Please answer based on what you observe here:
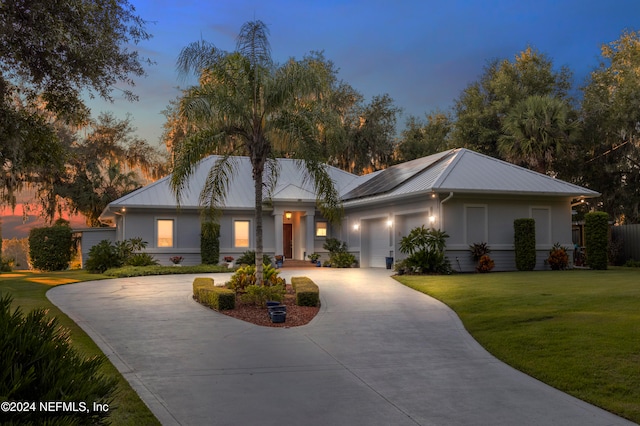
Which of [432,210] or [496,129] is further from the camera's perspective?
[496,129]

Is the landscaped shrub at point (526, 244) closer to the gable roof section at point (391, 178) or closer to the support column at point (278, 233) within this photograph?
the gable roof section at point (391, 178)

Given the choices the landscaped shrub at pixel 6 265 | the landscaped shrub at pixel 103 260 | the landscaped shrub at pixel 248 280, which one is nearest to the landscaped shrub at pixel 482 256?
the landscaped shrub at pixel 248 280

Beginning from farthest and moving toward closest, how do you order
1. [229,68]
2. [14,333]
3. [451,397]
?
[229,68], [451,397], [14,333]

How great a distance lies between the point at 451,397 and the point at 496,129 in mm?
29624

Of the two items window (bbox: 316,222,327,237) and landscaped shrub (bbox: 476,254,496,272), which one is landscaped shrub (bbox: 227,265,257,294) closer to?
landscaped shrub (bbox: 476,254,496,272)

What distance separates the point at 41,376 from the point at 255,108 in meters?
10.5

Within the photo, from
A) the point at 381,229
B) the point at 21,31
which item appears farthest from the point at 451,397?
the point at 381,229

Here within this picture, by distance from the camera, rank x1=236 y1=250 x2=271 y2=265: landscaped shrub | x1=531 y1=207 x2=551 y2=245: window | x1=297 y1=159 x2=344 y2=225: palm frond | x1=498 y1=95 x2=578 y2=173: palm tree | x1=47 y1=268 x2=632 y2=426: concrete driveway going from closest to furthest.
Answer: x1=47 y1=268 x2=632 y2=426: concrete driveway
x1=297 y1=159 x2=344 y2=225: palm frond
x1=531 y1=207 x2=551 y2=245: window
x1=236 y1=250 x2=271 y2=265: landscaped shrub
x1=498 y1=95 x2=578 y2=173: palm tree

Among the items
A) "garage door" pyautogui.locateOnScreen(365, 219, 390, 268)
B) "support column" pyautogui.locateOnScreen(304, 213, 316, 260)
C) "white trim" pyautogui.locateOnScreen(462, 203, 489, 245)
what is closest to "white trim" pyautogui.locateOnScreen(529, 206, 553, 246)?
"white trim" pyautogui.locateOnScreen(462, 203, 489, 245)

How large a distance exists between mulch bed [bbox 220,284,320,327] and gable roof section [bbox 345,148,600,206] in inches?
347

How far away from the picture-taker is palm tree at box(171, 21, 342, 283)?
42.1ft

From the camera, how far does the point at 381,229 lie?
77.5 ft

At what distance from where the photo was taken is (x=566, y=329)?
873 cm

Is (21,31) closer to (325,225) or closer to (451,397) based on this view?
(451,397)
